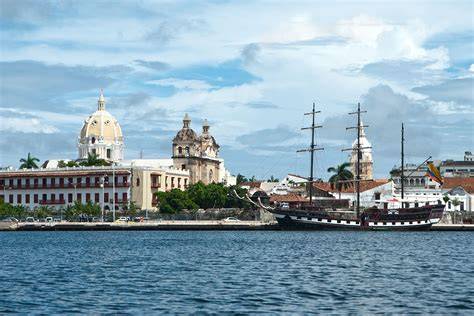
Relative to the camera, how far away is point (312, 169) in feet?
391

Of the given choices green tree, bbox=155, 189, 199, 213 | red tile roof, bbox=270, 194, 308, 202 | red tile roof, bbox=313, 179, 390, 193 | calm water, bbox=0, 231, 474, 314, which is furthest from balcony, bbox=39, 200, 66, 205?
calm water, bbox=0, 231, 474, 314

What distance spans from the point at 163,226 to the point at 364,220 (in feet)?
86.2

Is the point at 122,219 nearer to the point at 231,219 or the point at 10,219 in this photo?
the point at 231,219

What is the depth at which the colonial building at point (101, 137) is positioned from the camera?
178 metres

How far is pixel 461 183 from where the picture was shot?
146m

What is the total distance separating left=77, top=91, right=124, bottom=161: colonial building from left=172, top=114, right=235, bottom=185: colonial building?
18.0 meters

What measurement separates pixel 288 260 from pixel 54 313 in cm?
2504

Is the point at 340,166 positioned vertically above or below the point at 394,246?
above

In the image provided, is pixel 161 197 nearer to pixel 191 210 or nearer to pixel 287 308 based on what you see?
pixel 191 210

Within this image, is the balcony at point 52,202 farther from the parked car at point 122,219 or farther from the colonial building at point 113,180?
the parked car at point 122,219

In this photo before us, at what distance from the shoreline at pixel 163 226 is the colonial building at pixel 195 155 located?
41.6 m

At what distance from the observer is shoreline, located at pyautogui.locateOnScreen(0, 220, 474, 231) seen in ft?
372

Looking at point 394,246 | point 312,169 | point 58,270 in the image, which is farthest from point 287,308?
point 312,169

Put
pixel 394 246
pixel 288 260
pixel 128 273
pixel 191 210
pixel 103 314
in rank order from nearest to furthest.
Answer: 1. pixel 103 314
2. pixel 128 273
3. pixel 288 260
4. pixel 394 246
5. pixel 191 210
